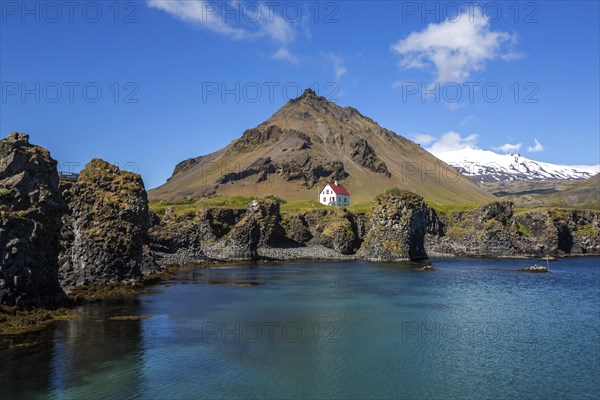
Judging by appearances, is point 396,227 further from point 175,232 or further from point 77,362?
point 77,362

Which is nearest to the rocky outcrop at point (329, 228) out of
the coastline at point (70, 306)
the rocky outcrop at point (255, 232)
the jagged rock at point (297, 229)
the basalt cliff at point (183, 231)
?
the jagged rock at point (297, 229)

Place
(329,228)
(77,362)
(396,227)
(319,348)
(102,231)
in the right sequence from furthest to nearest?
(329,228) < (396,227) < (102,231) < (319,348) < (77,362)

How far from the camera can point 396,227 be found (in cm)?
13075

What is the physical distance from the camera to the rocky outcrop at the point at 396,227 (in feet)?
428

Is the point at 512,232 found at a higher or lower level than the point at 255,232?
lower

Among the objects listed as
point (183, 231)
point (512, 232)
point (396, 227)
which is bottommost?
point (512, 232)

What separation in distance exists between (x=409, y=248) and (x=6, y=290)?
4220 inches

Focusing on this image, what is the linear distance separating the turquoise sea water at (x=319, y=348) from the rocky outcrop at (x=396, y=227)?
58.5m

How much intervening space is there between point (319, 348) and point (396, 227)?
95.5m

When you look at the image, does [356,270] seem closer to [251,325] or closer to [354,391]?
[251,325]

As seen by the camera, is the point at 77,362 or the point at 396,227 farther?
the point at 396,227

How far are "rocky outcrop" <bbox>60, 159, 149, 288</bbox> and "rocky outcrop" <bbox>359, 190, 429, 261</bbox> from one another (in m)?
74.2

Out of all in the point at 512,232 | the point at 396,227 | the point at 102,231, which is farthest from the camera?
the point at 512,232

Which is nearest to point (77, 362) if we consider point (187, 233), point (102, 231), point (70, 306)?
point (70, 306)
